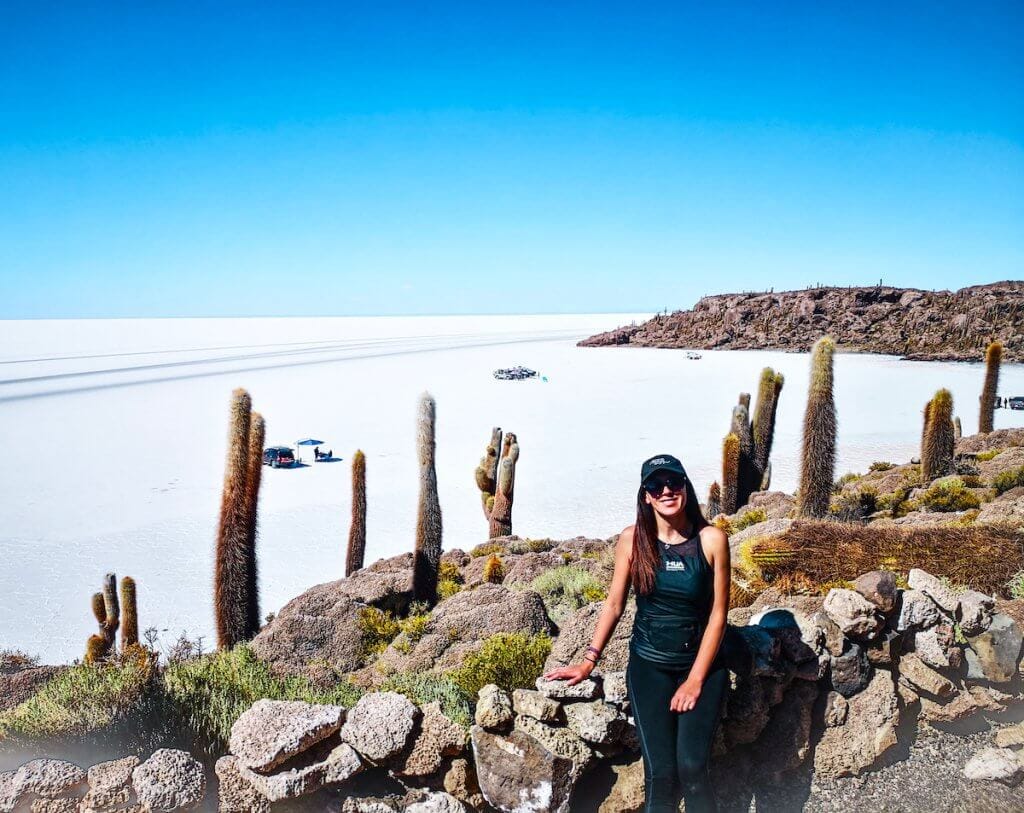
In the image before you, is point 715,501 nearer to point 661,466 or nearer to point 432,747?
point 661,466

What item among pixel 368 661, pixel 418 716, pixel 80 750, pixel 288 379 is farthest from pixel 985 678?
pixel 288 379

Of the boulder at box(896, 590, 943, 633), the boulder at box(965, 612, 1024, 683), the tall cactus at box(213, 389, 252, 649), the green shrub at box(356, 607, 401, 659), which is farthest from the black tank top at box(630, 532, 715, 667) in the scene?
the tall cactus at box(213, 389, 252, 649)

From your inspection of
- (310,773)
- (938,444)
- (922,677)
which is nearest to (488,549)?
(938,444)

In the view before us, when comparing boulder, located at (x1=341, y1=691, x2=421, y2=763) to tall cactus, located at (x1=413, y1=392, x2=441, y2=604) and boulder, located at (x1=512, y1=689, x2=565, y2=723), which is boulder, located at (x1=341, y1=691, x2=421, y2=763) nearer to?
boulder, located at (x1=512, y1=689, x2=565, y2=723)

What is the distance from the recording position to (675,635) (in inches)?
128

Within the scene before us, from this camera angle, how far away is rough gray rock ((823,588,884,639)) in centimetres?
412

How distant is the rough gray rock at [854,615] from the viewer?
13.5 ft

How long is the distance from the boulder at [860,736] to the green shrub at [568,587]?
12.2ft

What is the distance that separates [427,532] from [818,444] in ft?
23.8

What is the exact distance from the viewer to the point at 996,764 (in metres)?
3.94

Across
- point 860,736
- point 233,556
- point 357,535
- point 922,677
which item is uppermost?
point 922,677

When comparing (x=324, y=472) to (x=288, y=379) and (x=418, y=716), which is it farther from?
(x=288, y=379)

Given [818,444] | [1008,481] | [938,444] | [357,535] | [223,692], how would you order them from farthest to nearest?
[938,444], [357,535], [818,444], [1008,481], [223,692]

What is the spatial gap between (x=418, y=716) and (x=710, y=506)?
14683mm
